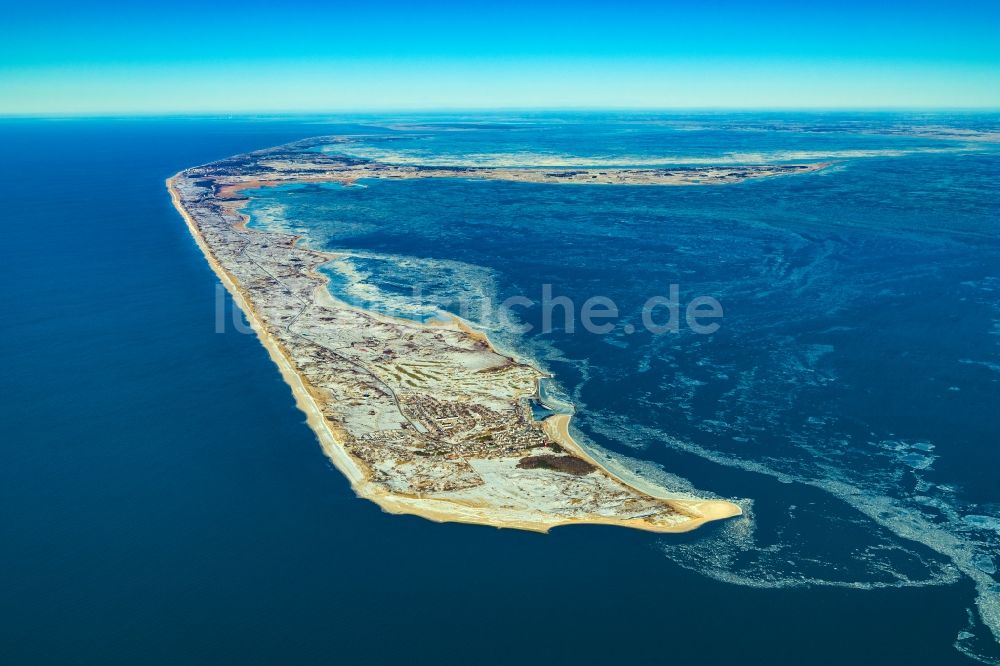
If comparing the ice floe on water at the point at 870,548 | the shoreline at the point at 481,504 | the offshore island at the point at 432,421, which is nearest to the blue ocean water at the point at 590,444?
the ice floe on water at the point at 870,548

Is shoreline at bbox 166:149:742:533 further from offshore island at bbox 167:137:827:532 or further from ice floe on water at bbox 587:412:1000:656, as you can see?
ice floe on water at bbox 587:412:1000:656

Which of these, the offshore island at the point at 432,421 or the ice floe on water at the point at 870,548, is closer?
the ice floe on water at the point at 870,548

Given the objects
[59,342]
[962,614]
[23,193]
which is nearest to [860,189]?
[962,614]

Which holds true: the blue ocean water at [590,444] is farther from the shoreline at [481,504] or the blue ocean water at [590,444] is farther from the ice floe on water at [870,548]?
the shoreline at [481,504]

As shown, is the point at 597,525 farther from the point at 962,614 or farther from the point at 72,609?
the point at 72,609

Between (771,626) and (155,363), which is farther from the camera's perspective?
(155,363)

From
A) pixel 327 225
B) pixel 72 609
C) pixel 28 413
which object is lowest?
pixel 72 609

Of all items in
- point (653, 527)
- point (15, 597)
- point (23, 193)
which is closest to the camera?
point (15, 597)
